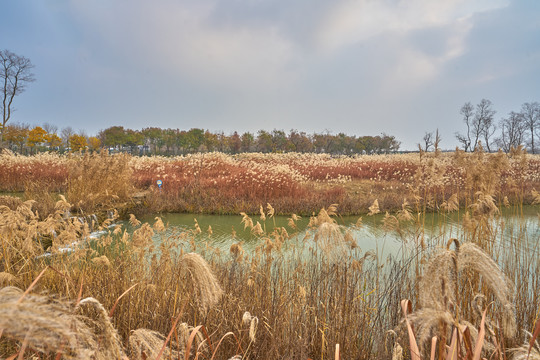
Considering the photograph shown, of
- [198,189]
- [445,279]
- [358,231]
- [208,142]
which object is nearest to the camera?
[445,279]

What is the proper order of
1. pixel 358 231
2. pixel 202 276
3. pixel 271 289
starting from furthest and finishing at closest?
pixel 358 231, pixel 271 289, pixel 202 276

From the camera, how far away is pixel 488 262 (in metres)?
1.02

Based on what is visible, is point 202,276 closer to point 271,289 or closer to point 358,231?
point 271,289

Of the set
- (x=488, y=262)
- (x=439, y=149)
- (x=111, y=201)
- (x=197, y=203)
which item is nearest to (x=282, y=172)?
(x=197, y=203)

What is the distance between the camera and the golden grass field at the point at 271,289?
0.98 metres

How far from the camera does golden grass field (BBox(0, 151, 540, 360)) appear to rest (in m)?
0.98

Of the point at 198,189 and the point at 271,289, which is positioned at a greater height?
the point at 198,189

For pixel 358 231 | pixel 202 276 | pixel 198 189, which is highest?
pixel 202 276

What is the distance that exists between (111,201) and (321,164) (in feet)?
50.2

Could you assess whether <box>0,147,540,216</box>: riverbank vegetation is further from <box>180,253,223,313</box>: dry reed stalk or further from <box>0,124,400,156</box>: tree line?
<box>0,124,400,156</box>: tree line

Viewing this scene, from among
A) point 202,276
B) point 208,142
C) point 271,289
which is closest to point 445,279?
point 202,276

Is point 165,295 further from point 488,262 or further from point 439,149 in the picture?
point 439,149

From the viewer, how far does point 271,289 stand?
3438 millimetres

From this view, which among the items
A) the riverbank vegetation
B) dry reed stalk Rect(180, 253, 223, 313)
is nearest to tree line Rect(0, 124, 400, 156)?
the riverbank vegetation
